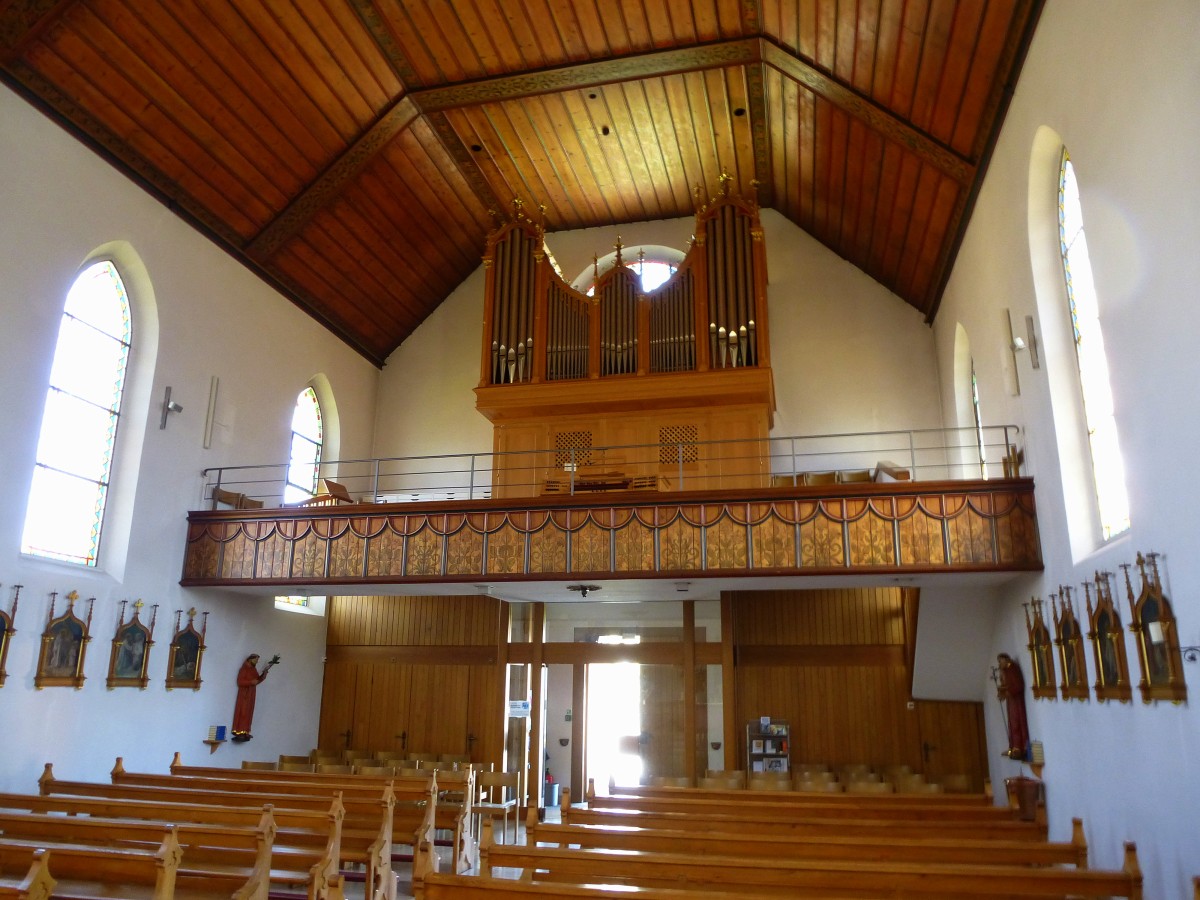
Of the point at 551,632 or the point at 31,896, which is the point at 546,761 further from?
the point at 31,896

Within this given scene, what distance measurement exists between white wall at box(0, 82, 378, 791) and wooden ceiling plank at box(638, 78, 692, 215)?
5.73m

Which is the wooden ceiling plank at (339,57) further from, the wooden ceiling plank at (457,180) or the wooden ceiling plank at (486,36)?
the wooden ceiling plank at (486,36)

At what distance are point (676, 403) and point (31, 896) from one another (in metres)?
9.09

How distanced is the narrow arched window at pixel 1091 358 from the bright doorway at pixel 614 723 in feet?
22.8

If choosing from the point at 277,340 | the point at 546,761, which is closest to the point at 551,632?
the point at 546,761

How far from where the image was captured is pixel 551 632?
1317cm

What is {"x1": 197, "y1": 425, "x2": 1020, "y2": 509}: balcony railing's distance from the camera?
1108 cm

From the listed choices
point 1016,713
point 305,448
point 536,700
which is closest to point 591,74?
point 305,448

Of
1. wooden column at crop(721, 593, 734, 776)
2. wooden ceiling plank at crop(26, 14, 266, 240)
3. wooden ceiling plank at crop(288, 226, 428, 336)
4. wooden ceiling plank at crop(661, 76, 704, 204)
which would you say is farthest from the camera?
wooden ceiling plank at crop(288, 226, 428, 336)

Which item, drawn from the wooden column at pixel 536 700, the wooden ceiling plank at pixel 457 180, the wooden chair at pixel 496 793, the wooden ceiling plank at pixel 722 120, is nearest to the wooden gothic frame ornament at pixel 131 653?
the wooden chair at pixel 496 793

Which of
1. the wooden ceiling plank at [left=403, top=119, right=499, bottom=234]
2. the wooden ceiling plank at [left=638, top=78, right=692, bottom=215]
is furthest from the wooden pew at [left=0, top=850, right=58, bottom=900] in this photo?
the wooden ceiling plank at [left=638, top=78, right=692, bottom=215]

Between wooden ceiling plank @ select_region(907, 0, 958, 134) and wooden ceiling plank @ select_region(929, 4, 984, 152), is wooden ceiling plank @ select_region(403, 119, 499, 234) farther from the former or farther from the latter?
wooden ceiling plank @ select_region(929, 4, 984, 152)

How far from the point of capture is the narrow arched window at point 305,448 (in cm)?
1295

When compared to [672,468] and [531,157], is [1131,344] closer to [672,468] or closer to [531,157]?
[672,468]
